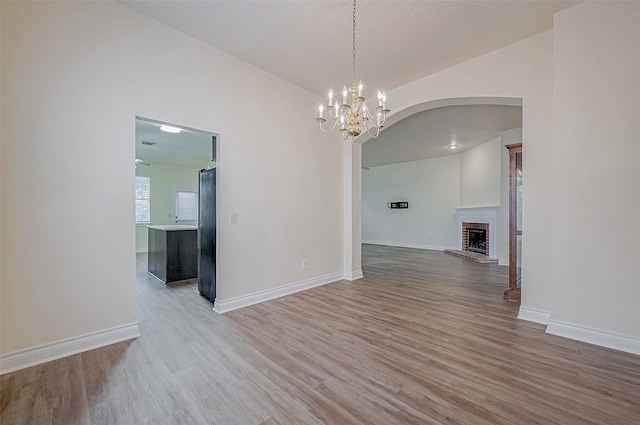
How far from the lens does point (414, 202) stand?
9055mm

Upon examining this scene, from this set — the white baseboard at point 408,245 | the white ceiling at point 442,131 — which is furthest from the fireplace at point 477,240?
the white ceiling at point 442,131

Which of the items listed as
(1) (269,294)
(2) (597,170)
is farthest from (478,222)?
(1) (269,294)

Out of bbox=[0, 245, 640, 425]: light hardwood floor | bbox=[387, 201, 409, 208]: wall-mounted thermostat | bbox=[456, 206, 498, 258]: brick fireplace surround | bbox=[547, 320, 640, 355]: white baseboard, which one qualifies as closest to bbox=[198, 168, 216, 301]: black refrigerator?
bbox=[0, 245, 640, 425]: light hardwood floor

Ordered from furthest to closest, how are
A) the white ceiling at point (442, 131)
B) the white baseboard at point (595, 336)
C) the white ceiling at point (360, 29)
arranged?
the white ceiling at point (442, 131)
the white ceiling at point (360, 29)
the white baseboard at point (595, 336)

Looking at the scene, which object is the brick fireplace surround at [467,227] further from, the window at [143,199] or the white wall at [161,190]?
the window at [143,199]

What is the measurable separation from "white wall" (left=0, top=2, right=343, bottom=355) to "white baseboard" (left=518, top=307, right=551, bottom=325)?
3176 mm

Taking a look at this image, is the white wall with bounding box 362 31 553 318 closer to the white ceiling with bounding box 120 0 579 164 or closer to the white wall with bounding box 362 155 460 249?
the white ceiling with bounding box 120 0 579 164

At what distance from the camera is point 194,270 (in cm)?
473

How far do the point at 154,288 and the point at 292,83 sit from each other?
384cm

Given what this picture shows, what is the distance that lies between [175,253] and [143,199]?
5067mm

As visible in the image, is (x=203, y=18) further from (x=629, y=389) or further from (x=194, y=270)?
(x=629, y=389)

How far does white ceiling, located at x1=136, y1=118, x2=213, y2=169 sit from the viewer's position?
5.19 metres

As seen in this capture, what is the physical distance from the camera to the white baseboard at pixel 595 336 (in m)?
2.17

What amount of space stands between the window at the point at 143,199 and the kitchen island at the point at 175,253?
4.10 metres
